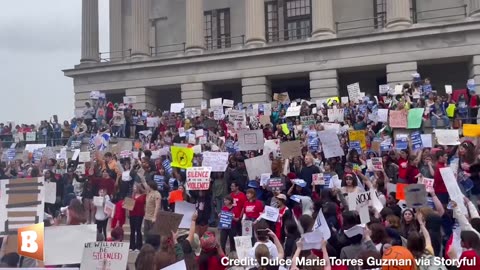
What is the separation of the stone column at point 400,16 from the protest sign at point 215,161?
877 inches

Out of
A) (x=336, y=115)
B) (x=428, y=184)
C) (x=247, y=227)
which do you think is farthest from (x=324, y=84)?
(x=428, y=184)

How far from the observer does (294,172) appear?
48.2ft

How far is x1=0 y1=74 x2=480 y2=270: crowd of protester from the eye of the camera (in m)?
8.31

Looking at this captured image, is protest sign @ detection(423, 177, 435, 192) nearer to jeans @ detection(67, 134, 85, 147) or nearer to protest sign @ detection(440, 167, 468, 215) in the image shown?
protest sign @ detection(440, 167, 468, 215)

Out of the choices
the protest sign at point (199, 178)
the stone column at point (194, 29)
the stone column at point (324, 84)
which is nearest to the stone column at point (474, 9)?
the stone column at point (324, 84)

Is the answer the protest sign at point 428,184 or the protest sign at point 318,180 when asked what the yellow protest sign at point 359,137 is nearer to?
the protest sign at point 318,180

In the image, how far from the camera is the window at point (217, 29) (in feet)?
141

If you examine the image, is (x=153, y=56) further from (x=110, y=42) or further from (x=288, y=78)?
(x=288, y=78)

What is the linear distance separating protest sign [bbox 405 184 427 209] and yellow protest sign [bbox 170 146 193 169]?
673cm

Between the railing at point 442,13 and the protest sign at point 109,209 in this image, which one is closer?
the protest sign at point 109,209

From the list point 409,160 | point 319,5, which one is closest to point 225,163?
point 409,160

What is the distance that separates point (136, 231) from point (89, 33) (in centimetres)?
3092

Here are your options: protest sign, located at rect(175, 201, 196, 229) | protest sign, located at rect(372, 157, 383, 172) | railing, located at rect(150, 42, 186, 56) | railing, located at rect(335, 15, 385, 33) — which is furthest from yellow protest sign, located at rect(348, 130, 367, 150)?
railing, located at rect(150, 42, 186, 56)

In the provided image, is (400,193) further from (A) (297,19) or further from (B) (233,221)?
(A) (297,19)
